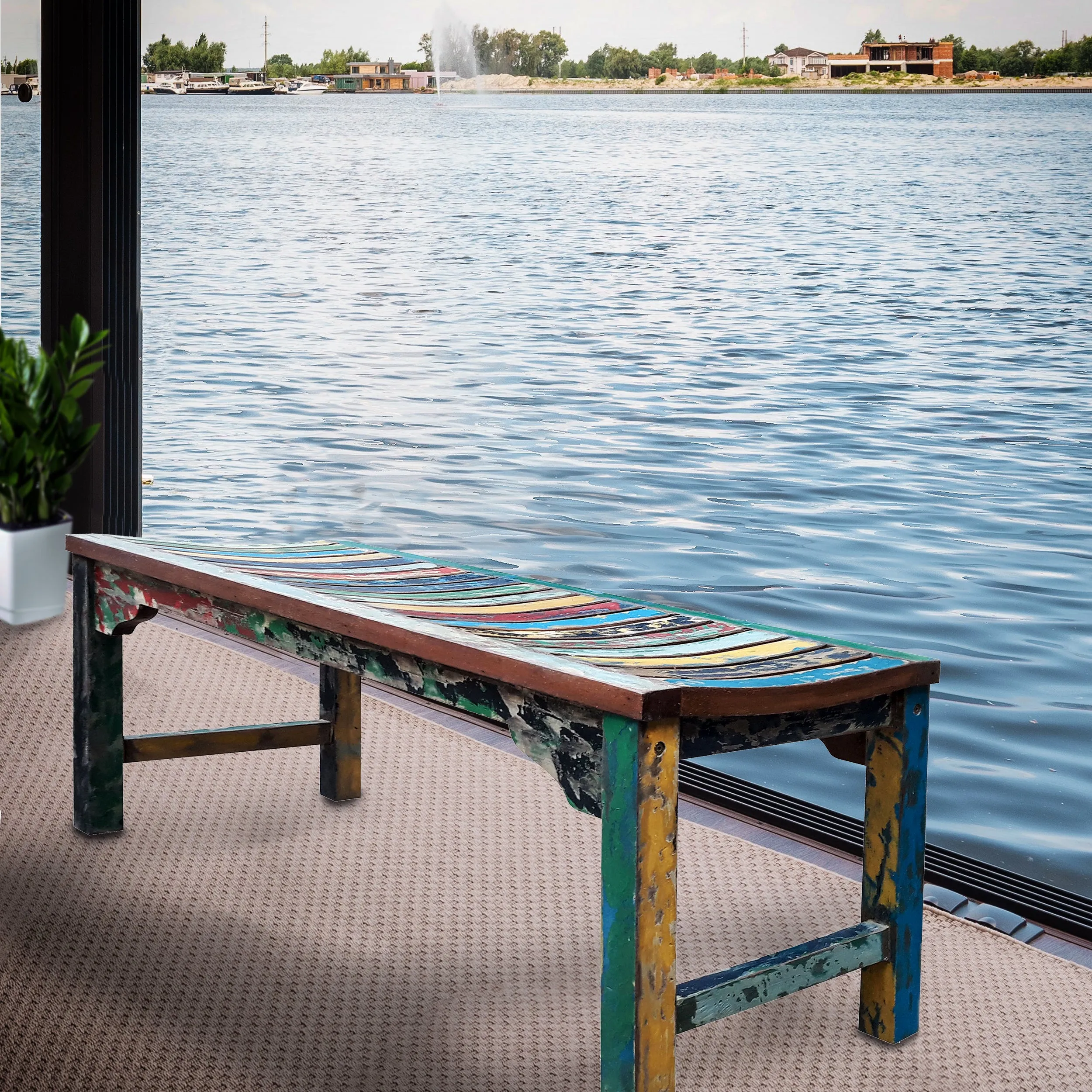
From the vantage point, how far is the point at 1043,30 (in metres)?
17.2

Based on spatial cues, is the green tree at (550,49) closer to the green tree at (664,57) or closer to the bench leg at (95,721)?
the green tree at (664,57)

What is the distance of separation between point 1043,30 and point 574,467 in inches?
509

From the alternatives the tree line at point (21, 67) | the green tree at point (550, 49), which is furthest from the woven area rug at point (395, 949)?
the green tree at point (550, 49)

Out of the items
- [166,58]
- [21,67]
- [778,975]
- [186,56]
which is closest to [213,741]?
[778,975]

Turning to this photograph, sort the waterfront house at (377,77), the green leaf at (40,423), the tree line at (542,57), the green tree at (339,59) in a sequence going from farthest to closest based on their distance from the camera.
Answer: the waterfront house at (377,77) → the green tree at (339,59) → the tree line at (542,57) → the green leaf at (40,423)

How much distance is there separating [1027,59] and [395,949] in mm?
15130

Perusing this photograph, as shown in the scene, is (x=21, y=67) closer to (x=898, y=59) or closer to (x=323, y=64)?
(x=898, y=59)

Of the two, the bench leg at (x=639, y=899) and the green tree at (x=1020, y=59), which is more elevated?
the green tree at (x=1020, y=59)

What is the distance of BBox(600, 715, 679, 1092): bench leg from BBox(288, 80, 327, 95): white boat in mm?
23205

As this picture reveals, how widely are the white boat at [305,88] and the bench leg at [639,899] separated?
23.2 meters

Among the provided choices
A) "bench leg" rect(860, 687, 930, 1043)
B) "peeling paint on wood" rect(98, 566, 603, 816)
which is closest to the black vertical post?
"peeling paint on wood" rect(98, 566, 603, 816)

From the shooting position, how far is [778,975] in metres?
1.21

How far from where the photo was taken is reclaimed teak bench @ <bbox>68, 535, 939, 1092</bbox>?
1.05 metres

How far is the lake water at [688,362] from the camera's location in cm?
357
